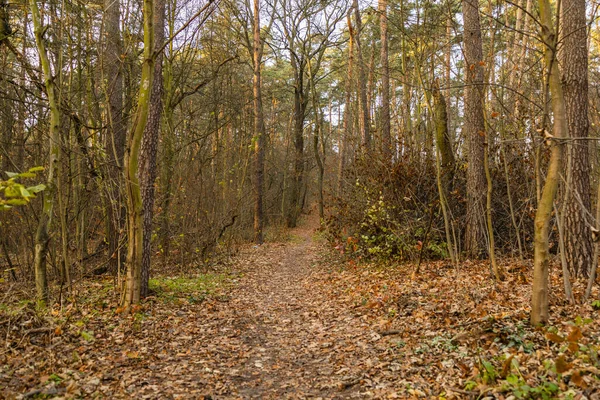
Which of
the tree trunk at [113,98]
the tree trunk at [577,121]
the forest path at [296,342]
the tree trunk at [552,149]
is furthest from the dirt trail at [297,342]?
the tree trunk at [577,121]

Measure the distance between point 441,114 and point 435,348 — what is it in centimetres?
667

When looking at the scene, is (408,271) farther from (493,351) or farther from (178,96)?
(178,96)

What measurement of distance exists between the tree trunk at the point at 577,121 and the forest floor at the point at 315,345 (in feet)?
1.91

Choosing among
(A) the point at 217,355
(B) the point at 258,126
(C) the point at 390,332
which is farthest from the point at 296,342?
(B) the point at 258,126

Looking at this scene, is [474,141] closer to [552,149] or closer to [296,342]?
[552,149]

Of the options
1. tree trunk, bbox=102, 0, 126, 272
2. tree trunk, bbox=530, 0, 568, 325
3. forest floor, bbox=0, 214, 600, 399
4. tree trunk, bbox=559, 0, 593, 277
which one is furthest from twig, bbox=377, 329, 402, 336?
tree trunk, bbox=102, 0, 126, 272

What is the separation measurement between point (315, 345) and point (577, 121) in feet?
16.0

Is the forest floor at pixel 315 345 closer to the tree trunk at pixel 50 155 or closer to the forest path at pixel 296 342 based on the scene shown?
the forest path at pixel 296 342

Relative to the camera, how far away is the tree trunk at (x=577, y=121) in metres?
5.79

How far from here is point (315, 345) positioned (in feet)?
17.5

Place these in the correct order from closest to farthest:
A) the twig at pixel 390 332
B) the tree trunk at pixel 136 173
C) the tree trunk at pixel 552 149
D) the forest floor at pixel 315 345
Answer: the forest floor at pixel 315 345 → the tree trunk at pixel 552 149 → the twig at pixel 390 332 → the tree trunk at pixel 136 173

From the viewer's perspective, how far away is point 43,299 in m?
6.20

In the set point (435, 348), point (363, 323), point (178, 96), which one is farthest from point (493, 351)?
point (178, 96)

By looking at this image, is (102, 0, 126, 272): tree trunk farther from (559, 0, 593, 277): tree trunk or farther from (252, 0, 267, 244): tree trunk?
(559, 0, 593, 277): tree trunk
